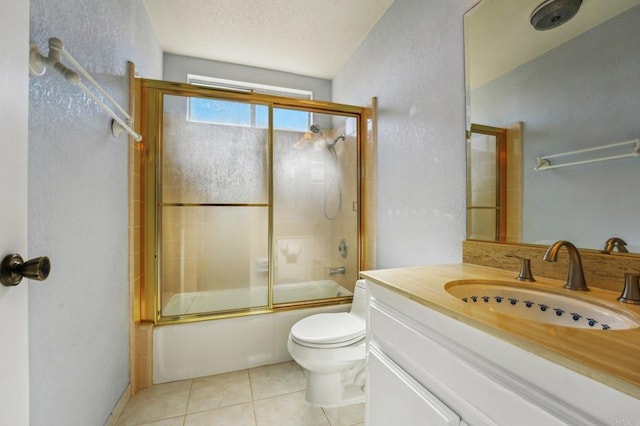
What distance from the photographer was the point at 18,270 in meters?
0.53

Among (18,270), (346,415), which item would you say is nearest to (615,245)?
(346,415)

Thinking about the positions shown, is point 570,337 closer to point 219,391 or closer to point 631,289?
point 631,289

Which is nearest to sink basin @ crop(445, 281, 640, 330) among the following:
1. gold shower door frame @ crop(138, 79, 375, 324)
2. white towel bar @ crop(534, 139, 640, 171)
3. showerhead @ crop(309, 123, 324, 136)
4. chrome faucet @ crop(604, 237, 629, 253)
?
chrome faucet @ crop(604, 237, 629, 253)

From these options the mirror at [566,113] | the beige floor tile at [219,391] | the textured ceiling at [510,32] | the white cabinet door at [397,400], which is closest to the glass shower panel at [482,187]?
the mirror at [566,113]

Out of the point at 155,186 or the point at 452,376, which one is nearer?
the point at 452,376

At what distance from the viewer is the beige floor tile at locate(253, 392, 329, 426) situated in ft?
4.70

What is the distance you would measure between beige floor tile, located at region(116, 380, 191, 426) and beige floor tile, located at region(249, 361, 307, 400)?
0.41 m

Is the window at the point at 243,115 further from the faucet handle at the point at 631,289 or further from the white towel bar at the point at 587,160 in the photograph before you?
the faucet handle at the point at 631,289

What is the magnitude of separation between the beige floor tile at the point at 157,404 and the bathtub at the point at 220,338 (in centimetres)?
8

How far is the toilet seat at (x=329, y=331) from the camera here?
1.49 m

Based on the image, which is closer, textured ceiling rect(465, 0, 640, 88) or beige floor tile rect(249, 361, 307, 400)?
textured ceiling rect(465, 0, 640, 88)

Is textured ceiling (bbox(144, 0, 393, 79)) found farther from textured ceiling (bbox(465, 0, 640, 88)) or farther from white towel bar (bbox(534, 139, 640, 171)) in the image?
white towel bar (bbox(534, 139, 640, 171))

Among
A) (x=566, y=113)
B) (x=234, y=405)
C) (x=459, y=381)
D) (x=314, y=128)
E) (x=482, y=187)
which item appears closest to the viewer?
(x=459, y=381)

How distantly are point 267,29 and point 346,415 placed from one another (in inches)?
109
